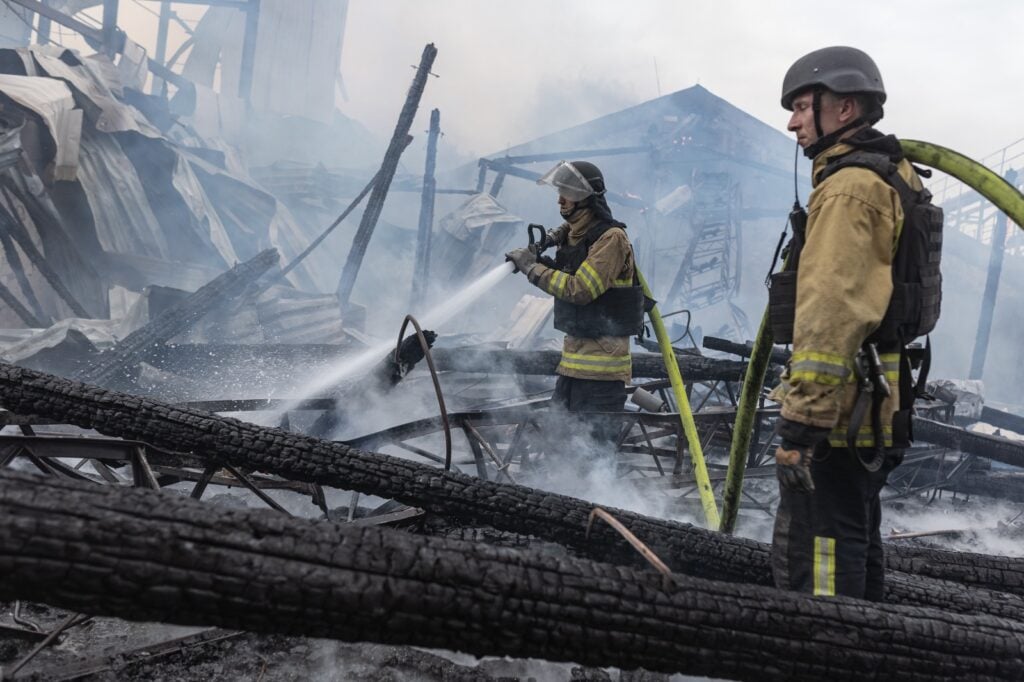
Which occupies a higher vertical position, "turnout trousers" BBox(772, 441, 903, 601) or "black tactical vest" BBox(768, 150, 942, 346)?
"black tactical vest" BBox(768, 150, 942, 346)

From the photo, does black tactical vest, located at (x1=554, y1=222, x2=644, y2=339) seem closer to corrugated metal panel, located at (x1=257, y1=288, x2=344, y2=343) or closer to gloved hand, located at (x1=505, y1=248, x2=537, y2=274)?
gloved hand, located at (x1=505, y1=248, x2=537, y2=274)

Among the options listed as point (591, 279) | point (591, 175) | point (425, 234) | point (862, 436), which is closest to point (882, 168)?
point (862, 436)

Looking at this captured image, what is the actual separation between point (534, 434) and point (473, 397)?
8.83 feet

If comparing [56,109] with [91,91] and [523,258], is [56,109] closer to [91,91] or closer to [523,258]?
[91,91]

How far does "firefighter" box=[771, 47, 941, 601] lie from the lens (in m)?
2.16

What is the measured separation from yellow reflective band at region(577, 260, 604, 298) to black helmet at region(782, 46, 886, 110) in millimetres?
2042

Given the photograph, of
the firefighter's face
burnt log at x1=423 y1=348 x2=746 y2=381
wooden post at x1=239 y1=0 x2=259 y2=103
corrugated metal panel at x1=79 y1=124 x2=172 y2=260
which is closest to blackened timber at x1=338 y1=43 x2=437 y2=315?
corrugated metal panel at x1=79 y1=124 x2=172 y2=260

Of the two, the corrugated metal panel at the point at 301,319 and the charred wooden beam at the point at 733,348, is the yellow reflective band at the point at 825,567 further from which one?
the corrugated metal panel at the point at 301,319

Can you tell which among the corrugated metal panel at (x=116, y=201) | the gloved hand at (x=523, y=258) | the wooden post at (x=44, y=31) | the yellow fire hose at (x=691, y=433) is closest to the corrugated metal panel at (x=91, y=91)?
the corrugated metal panel at (x=116, y=201)

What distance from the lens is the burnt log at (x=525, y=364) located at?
5.97 m

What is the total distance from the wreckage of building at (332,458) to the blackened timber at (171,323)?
1.5 inches

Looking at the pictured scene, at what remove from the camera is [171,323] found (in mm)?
6980

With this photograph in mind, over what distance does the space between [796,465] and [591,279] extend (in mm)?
2443

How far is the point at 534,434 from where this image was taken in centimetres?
475
